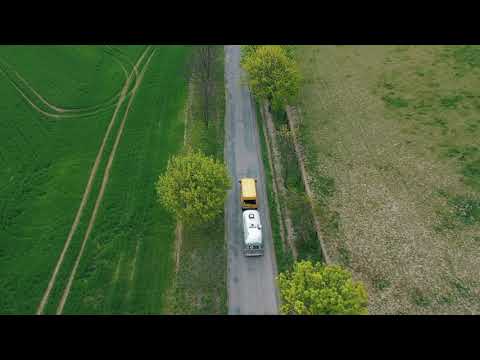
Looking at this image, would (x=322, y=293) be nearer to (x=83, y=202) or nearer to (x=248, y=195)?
(x=248, y=195)

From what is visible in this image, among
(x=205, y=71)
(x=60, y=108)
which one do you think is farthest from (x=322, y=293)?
(x=60, y=108)

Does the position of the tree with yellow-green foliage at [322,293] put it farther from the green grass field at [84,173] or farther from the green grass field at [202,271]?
the green grass field at [84,173]

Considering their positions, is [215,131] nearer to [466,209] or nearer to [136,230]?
[136,230]

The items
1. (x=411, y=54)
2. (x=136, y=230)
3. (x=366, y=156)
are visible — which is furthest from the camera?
→ (x=411, y=54)

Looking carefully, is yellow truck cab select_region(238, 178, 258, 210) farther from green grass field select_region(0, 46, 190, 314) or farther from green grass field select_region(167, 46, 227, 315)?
green grass field select_region(0, 46, 190, 314)

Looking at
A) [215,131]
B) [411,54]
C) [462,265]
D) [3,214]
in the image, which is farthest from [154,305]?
[411,54]

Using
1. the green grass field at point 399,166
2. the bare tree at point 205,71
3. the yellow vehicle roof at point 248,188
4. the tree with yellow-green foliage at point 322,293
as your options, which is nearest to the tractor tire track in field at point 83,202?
the bare tree at point 205,71
